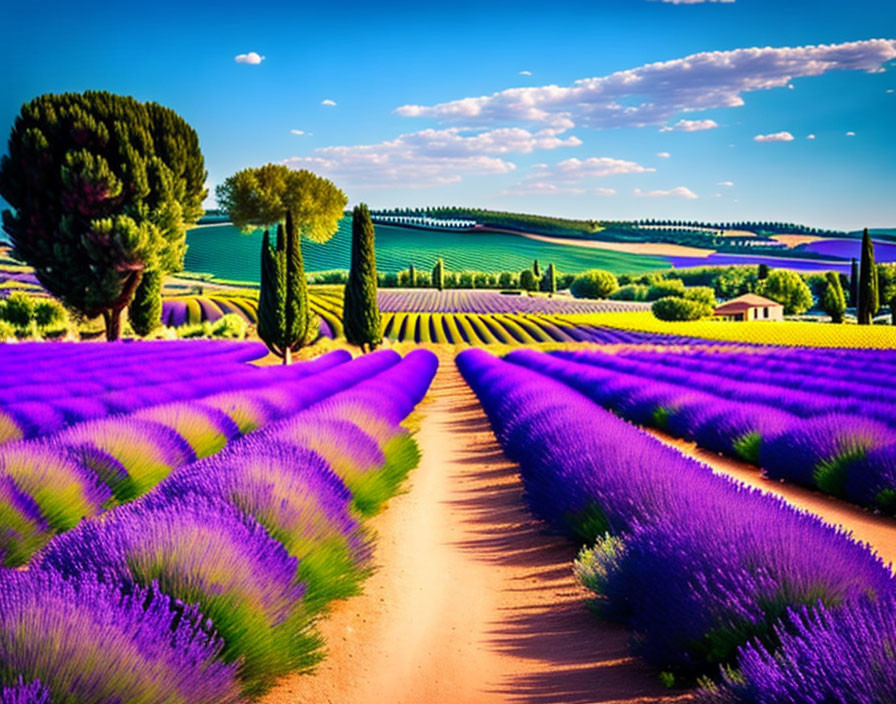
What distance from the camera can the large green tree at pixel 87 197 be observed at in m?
25.6

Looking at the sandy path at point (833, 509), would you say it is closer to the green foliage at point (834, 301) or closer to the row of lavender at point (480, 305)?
the row of lavender at point (480, 305)

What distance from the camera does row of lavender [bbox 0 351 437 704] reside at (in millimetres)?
2014

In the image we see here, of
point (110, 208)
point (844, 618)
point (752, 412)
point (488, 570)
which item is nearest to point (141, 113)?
point (110, 208)

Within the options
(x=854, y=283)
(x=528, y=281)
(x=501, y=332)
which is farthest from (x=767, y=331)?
(x=528, y=281)

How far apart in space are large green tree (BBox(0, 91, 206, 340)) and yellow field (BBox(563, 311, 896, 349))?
26.2 m

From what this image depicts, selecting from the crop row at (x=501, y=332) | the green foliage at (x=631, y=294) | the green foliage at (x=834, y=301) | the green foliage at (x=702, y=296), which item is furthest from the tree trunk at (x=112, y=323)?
the green foliage at (x=631, y=294)

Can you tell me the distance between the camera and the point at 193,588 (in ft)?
8.64

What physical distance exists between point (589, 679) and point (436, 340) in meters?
35.3

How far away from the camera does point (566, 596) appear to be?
3.99m

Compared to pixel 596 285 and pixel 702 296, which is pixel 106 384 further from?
pixel 596 285

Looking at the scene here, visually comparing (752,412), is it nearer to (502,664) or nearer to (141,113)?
(502,664)

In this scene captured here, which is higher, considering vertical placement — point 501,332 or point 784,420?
point 784,420

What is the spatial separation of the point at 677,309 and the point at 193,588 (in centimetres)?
5144

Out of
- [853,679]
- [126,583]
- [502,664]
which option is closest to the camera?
[853,679]
